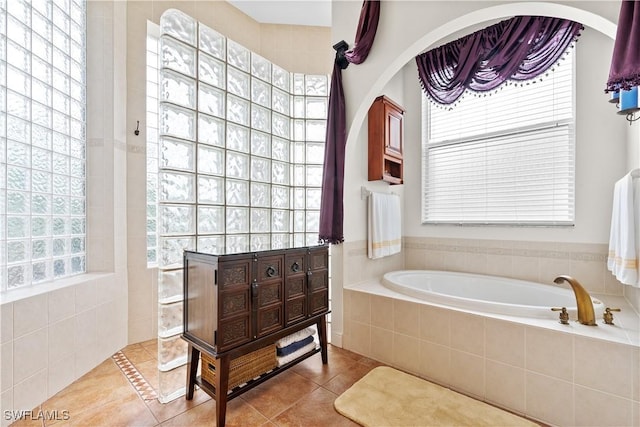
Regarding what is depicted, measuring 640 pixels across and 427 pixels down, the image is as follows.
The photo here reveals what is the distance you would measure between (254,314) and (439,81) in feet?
8.00

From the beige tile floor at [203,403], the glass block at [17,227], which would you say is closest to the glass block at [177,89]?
the glass block at [17,227]

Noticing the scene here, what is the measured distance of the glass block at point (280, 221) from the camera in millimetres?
2299

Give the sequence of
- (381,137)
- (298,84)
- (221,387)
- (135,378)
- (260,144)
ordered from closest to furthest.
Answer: (221,387) < (135,378) < (260,144) < (298,84) < (381,137)

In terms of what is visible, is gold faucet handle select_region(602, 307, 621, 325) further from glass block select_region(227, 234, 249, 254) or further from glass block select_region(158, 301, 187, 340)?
glass block select_region(158, 301, 187, 340)

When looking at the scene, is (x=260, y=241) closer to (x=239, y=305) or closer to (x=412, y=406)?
(x=239, y=305)

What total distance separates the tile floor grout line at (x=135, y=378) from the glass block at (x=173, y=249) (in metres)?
0.84

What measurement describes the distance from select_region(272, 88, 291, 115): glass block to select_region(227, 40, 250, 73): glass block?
0.30 meters

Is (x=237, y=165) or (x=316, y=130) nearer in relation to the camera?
(x=237, y=165)

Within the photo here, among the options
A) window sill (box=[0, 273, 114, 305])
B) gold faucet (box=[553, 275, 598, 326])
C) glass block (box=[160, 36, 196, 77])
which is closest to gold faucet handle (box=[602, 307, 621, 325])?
gold faucet (box=[553, 275, 598, 326])

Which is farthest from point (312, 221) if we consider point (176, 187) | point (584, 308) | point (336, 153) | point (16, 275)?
point (16, 275)

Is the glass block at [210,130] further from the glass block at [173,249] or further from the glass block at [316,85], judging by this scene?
the glass block at [316,85]

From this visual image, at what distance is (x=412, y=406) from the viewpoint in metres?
1.68

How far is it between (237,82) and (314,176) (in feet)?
3.13

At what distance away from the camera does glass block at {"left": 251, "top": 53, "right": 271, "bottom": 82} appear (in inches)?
82.6
